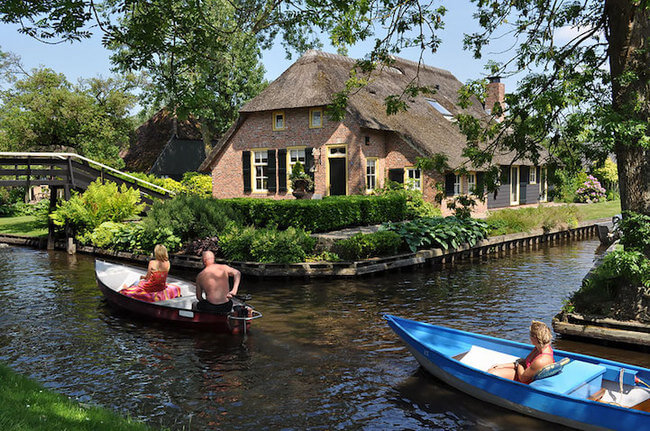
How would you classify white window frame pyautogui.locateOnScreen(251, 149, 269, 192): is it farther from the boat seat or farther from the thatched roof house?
the boat seat

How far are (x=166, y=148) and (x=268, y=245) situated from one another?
27291mm

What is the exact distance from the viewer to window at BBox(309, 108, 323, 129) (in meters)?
24.5

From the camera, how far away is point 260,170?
26.5m

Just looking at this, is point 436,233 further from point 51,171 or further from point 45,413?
point 51,171

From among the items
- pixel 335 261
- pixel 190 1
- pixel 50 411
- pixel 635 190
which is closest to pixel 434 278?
pixel 335 261

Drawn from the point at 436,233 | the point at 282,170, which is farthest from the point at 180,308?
the point at 282,170

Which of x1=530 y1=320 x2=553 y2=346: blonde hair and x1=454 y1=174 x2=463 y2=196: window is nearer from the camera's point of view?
x1=530 y1=320 x2=553 y2=346: blonde hair

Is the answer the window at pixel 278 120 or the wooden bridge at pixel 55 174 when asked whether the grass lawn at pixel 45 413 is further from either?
the window at pixel 278 120

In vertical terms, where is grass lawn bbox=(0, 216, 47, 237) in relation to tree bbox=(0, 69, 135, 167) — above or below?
below

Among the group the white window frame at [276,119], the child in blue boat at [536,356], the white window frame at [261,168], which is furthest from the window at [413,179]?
the child in blue boat at [536,356]

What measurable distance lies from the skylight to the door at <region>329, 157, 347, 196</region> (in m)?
7.41

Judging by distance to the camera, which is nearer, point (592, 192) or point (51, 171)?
point (51, 171)

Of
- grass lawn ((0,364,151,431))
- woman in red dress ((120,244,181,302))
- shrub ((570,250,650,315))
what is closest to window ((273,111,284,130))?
woman in red dress ((120,244,181,302))

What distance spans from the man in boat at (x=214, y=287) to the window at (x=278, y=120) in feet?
54.2
